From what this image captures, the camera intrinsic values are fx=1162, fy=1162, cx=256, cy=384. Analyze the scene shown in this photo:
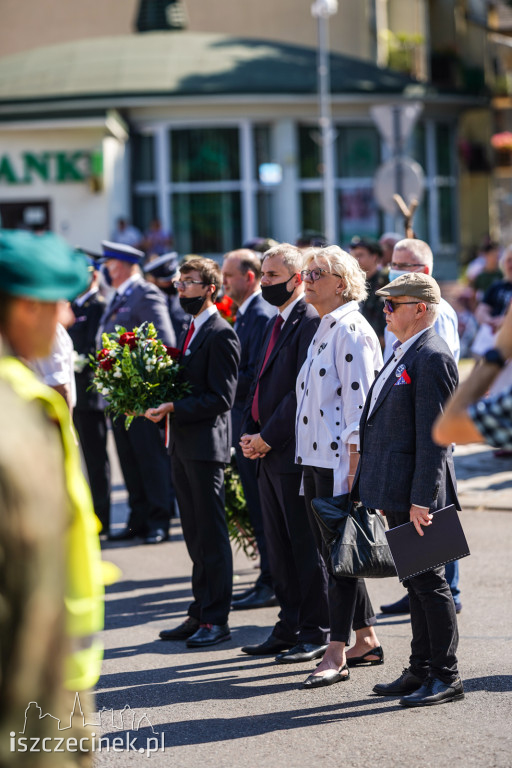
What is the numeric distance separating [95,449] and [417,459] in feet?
17.2

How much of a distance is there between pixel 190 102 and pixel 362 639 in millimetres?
19841

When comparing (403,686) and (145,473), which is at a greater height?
(145,473)

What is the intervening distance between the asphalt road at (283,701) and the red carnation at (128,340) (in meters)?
1.74

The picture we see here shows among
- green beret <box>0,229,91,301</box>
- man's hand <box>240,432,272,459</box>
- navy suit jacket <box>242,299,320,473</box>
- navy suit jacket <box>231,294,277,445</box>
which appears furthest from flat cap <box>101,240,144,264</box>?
green beret <box>0,229,91,301</box>

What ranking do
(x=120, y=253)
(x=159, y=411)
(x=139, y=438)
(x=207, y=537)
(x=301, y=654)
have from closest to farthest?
(x=301, y=654) < (x=159, y=411) < (x=207, y=537) < (x=120, y=253) < (x=139, y=438)

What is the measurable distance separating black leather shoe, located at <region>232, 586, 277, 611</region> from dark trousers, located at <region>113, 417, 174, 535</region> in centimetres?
209

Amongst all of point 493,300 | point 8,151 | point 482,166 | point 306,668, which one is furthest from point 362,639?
point 482,166

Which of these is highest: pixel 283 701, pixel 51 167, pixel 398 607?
pixel 51 167

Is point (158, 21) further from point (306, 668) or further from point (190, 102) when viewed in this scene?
point (306, 668)

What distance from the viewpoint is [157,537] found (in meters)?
9.57

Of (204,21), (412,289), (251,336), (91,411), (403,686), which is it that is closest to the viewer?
(412,289)

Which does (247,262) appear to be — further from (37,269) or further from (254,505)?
(37,269)

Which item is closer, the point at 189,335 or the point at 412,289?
the point at 412,289

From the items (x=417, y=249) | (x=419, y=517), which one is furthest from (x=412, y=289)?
(x=417, y=249)
